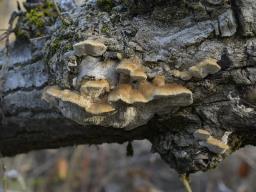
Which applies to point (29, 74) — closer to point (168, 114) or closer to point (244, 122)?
point (168, 114)

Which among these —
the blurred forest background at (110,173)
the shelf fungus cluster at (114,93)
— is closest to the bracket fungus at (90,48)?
the shelf fungus cluster at (114,93)

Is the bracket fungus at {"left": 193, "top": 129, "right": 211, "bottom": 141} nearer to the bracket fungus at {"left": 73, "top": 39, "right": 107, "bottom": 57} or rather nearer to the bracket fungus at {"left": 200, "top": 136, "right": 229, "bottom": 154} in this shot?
the bracket fungus at {"left": 200, "top": 136, "right": 229, "bottom": 154}

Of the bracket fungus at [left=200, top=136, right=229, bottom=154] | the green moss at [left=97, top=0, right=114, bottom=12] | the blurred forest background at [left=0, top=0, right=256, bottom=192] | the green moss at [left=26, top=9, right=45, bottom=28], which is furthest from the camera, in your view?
the blurred forest background at [left=0, top=0, right=256, bottom=192]

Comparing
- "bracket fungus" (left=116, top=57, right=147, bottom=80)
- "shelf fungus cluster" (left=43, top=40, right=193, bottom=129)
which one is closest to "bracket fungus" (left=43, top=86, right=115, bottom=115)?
"shelf fungus cluster" (left=43, top=40, right=193, bottom=129)

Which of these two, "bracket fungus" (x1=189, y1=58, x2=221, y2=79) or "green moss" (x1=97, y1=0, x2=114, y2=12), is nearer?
"bracket fungus" (x1=189, y1=58, x2=221, y2=79)

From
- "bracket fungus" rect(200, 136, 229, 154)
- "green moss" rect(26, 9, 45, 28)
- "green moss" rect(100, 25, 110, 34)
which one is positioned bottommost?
"bracket fungus" rect(200, 136, 229, 154)

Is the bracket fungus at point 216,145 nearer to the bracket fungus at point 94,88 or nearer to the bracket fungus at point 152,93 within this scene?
the bracket fungus at point 152,93

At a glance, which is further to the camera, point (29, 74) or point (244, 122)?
point (29, 74)

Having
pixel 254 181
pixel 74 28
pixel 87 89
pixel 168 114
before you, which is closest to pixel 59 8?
pixel 74 28
